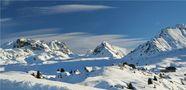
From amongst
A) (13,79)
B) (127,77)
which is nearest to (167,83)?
(127,77)

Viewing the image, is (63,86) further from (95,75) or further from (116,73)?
(116,73)

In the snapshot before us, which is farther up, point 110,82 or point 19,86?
point 19,86

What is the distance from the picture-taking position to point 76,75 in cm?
13525

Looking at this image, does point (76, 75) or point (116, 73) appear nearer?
point (76, 75)

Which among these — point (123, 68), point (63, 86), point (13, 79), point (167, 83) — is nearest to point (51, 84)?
point (63, 86)

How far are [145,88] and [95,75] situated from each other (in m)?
20.6

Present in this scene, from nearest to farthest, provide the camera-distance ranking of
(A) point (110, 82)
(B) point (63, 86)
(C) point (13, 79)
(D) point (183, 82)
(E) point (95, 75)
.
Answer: (B) point (63, 86), (C) point (13, 79), (A) point (110, 82), (E) point (95, 75), (D) point (183, 82)

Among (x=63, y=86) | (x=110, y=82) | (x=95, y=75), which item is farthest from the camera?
(x=95, y=75)

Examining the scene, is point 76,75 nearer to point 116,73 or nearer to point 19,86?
point 116,73

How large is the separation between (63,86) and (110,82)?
96.0 m

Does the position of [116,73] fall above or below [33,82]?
below

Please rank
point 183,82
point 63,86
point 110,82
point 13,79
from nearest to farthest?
1. point 63,86
2. point 13,79
3. point 110,82
4. point 183,82

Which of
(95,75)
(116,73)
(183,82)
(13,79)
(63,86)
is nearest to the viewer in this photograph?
(63,86)

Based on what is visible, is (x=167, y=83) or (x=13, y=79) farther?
(x=167, y=83)
